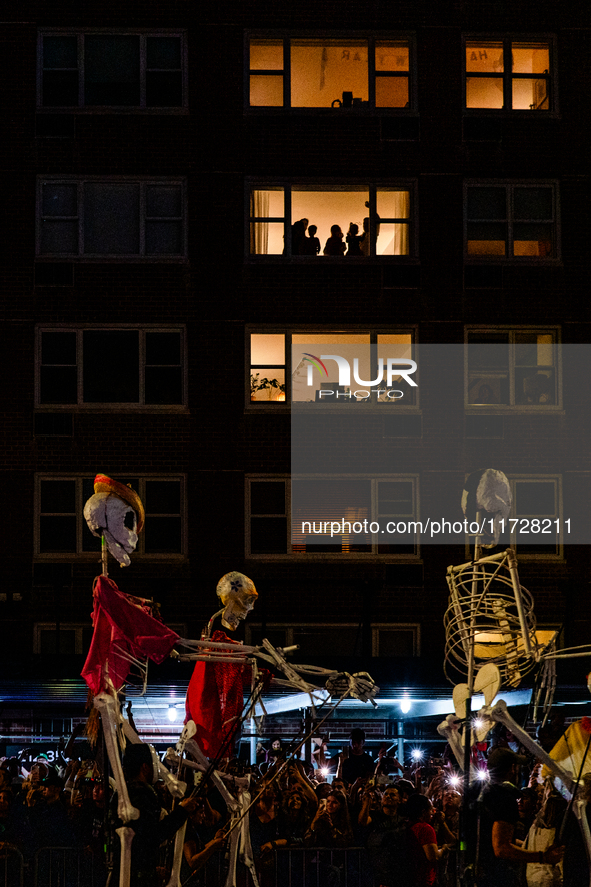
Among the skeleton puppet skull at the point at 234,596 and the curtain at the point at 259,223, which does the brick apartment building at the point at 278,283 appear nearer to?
the curtain at the point at 259,223

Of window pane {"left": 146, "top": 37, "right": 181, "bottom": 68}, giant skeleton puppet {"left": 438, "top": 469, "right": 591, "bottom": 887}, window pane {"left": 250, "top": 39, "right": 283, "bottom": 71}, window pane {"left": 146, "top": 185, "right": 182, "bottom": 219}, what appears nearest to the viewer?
giant skeleton puppet {"left": 438, "top": 469, "right": 591, "bottom": 887}

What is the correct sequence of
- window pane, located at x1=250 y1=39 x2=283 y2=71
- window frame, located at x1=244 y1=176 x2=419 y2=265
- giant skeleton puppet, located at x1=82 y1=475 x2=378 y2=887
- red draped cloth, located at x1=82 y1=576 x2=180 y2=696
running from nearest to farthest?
1. giant skeleton puppet, located at x1=82 y1=475 x2=378 y2=887
2. red draped cloth, located at x1=82 y1=576 x2=180 y2=696
3. window frame, located at x1=244 y1=176 x2=419 y2=265
4. window pane, located at x1=250 y1=39 x2=283 y2=71

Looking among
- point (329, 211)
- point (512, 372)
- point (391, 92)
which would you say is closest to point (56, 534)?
point (329, 211)

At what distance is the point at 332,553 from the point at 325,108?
8.90 meters

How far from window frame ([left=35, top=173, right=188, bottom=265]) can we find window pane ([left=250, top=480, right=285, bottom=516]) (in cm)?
471

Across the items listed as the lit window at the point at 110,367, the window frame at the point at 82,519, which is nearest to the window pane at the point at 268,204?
the lit window at the point at 110,367

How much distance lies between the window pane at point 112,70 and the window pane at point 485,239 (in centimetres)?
730

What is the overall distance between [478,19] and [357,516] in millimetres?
10442

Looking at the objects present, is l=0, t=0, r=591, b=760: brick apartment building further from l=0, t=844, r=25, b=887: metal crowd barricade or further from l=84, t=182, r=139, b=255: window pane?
l=0, t=844, r=25, b=887: metal crowd barricade

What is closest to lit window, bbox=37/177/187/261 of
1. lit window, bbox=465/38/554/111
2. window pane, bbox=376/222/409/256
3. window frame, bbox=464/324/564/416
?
window pane, bbox=376/222/409/256

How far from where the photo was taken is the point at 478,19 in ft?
80.5

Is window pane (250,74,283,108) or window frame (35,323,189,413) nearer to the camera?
window frame (35,323,189,413)

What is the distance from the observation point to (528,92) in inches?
979

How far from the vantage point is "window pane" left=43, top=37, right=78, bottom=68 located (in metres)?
24.3
